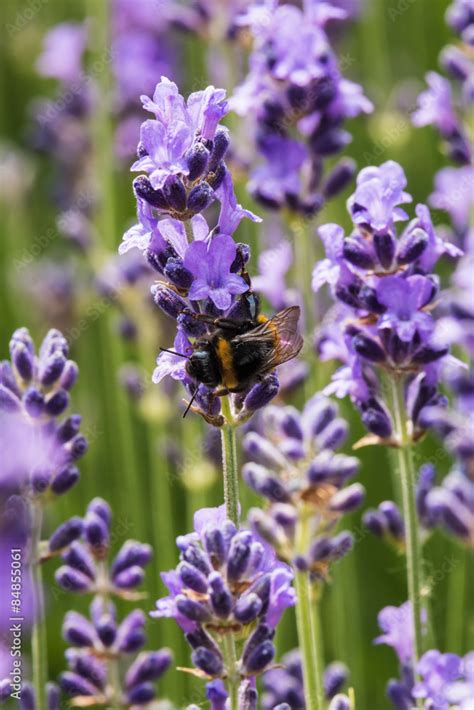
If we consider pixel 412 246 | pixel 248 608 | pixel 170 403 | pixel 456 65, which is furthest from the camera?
pixel 170 403

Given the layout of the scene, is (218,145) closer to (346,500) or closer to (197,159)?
(197,159)

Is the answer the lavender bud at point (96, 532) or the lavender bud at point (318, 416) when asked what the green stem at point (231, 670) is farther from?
the lavender bud at point (318, 416)

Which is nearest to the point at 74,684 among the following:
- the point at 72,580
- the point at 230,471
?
the point at 72,580

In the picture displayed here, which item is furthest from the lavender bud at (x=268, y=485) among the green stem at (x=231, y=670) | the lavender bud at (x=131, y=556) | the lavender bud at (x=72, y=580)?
the green stem at (x=231, y=670)

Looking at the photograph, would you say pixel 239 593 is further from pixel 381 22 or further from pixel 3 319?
pixel 381 22

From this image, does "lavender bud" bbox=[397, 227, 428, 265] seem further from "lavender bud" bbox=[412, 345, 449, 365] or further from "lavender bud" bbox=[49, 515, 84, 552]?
"lavender bud" bbox=[49, 515, 84, 552]
